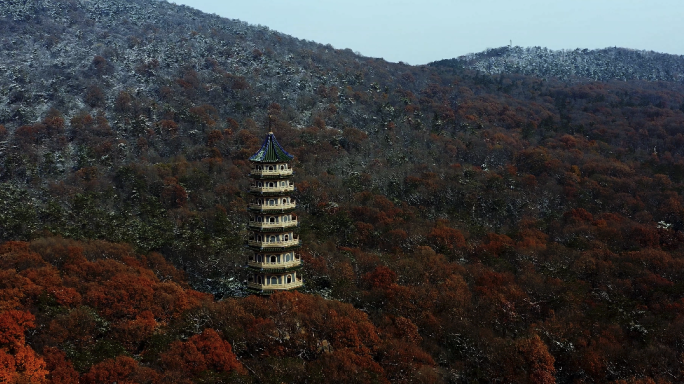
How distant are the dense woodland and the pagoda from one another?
1797mm

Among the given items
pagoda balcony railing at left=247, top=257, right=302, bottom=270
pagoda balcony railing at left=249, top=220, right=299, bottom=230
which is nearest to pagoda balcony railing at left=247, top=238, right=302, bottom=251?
pagoda balcony railing at left=249, top=220, right=299, bottom=230

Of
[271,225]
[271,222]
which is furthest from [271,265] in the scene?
[271,222]

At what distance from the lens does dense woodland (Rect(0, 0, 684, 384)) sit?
4184cm

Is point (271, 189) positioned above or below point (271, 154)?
below

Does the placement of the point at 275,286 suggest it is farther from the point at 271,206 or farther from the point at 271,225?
Answer: the point at 271,206

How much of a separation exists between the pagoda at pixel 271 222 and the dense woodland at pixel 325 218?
180 cm

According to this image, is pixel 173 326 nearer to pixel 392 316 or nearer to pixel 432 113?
pixel 392 316

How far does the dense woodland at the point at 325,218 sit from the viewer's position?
4184 centimetres

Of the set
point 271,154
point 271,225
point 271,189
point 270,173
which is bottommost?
point 271,225

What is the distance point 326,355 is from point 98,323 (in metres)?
15.6

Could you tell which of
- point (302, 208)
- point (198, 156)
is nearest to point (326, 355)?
point (302, 208)

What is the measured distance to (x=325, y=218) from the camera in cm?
7438

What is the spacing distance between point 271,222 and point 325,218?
3025 centimetres

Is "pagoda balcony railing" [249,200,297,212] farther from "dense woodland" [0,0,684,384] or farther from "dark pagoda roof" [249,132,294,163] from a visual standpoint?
"dense woodland" [0,0,684,384]
